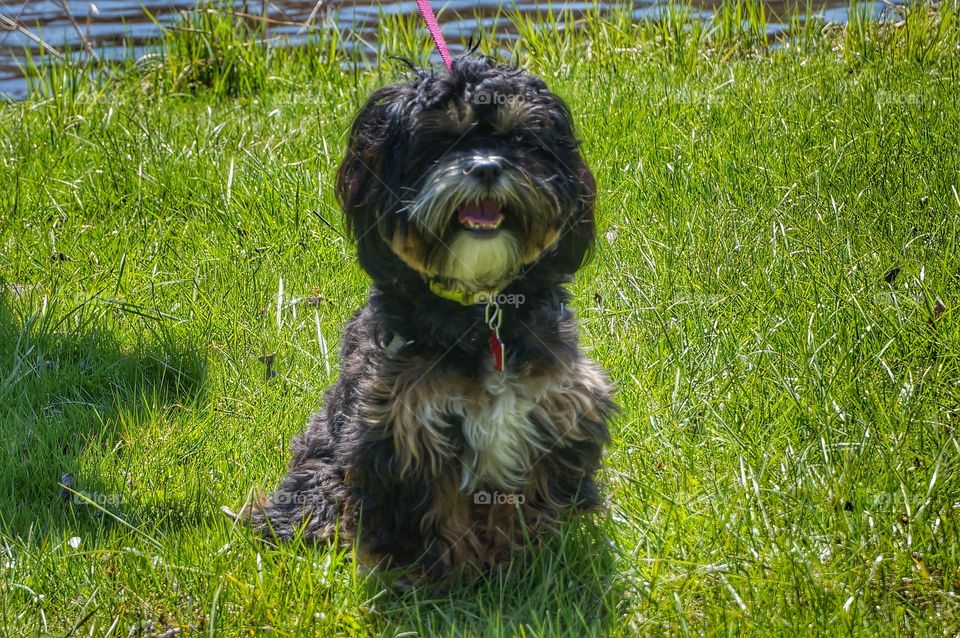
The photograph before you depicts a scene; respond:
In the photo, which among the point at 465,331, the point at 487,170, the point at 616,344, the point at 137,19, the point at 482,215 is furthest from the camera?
the point at 137,19

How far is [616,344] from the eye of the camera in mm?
3938

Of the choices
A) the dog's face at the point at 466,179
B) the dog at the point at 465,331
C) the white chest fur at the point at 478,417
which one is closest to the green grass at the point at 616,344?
the dog at the point at 465,331

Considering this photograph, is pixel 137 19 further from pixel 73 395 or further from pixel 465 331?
pixel 465 331

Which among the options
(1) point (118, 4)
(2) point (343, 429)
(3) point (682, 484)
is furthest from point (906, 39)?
(1) point (118, 4)

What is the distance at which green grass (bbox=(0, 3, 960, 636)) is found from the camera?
277cm

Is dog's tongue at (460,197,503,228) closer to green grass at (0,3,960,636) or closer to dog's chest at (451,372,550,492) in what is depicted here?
dog's chest at (451,372,550,492)

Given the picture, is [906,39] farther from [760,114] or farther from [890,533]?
[890,533]

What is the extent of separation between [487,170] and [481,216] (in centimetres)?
17

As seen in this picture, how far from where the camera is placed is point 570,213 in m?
2.85

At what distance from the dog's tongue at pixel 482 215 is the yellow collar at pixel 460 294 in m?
0.20

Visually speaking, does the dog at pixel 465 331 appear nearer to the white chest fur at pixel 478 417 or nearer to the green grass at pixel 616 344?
the white chest fur at pixel 478 417

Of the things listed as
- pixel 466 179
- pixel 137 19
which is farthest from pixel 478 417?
pixel 137 19

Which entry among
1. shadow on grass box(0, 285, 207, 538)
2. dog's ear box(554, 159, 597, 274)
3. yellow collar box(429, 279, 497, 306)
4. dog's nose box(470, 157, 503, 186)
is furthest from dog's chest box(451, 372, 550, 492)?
shadow on grass box(0, 285, 207, 538)

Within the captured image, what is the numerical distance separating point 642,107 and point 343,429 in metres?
3.08
